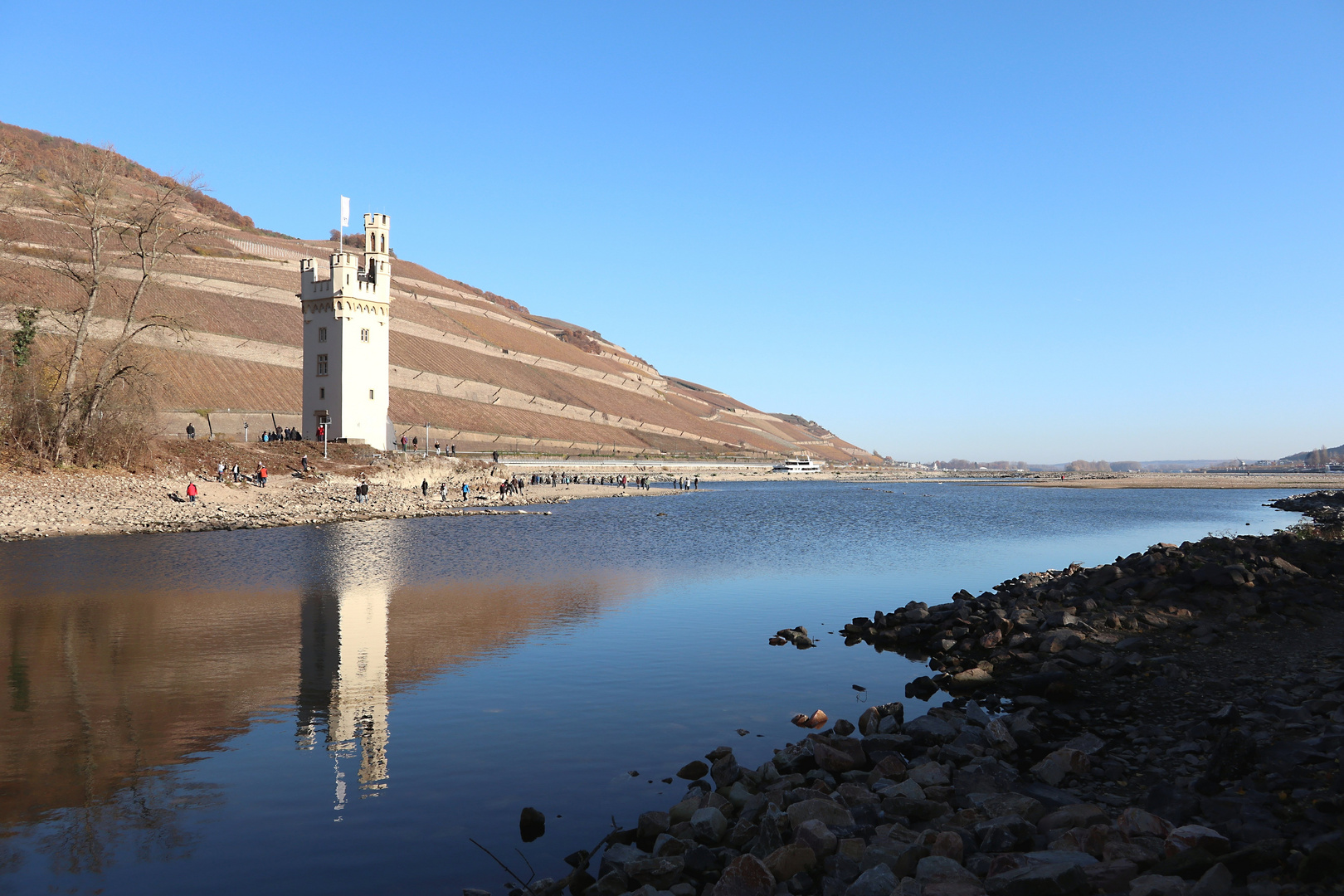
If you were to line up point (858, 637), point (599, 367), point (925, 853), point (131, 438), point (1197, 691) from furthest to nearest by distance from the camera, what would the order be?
1. point (599, 367)
2. point (131, 438)
3. point (858, 637)
4. point (1197, 691)
5. point (925, 853)

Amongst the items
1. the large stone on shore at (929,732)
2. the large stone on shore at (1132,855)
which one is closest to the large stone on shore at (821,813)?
the large stone on shore at (1132,855)

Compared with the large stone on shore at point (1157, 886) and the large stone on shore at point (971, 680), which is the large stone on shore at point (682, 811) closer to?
the large stone on shore at point (1157, 886)

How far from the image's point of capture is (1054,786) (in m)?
7.96

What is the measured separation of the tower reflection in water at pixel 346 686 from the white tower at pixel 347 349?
152 ft

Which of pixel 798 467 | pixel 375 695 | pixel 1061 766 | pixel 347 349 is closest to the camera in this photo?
pixel 1061 766

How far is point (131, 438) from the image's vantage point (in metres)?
43.7

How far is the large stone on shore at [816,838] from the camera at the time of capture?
6.14 meters

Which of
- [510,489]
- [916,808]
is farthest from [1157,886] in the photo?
[510,489]

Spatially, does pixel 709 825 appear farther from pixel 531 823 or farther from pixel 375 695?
pixel 375 695

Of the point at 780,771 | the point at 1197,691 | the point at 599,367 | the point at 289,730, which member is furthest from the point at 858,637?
the point at 599,367

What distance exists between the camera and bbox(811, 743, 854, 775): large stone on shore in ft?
27.6

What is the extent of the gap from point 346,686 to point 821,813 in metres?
7.90

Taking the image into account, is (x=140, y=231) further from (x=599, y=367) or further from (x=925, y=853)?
(x=599, y=367)

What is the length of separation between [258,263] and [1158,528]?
12069cm
